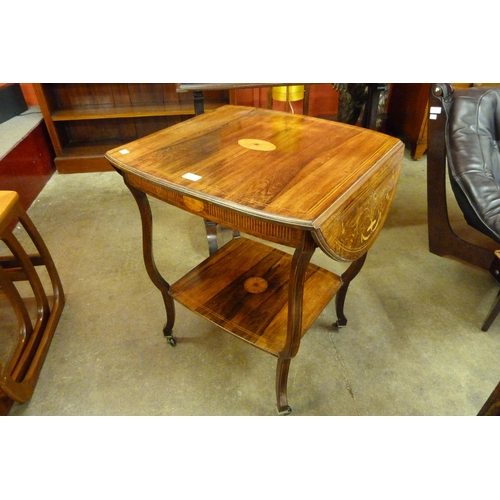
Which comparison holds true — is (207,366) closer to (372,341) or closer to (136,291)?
(136,291)

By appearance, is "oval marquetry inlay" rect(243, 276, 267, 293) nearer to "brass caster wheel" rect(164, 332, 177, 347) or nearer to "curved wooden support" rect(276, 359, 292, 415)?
"curved wooden support" rect(276, 359, 292, 415)

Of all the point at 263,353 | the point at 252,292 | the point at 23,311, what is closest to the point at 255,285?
the point at 252,292

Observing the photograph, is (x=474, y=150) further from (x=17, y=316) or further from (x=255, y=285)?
(x=17, y=316)

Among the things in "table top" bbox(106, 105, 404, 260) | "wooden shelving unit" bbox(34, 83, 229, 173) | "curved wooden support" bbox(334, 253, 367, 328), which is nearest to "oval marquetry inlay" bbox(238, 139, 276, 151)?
"table top" bbox(106, 105, 404, 260)

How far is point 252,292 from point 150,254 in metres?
0.39

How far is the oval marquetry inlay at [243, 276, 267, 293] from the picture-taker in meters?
1.30

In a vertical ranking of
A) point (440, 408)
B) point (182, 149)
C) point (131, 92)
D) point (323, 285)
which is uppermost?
point (182, 149)

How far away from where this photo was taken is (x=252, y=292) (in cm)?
129

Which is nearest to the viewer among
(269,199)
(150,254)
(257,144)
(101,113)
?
(269,199)

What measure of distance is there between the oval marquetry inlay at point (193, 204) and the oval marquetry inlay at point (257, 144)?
11.7 inches

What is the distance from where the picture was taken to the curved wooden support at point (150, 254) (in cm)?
111

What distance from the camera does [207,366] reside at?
4.51ft

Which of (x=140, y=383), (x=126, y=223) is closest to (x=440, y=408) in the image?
(x=140, y=383)

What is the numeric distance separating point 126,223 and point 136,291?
66 cm
